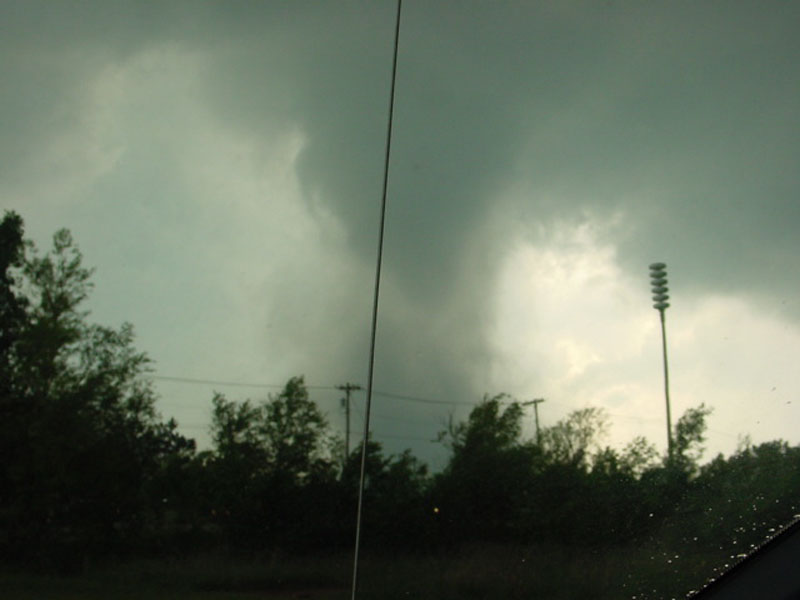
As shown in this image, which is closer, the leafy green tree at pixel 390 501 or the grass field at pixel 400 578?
the grass field at pixel 400 578

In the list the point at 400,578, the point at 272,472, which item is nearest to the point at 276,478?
the point at 272,472

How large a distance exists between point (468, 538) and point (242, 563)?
2.68 ft

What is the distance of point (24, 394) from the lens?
266 cm

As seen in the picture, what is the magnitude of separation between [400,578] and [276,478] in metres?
0.58

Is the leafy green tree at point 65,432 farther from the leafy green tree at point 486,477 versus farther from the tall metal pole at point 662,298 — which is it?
the tall metal pole at point 662,298

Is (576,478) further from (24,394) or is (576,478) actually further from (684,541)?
(24,394)

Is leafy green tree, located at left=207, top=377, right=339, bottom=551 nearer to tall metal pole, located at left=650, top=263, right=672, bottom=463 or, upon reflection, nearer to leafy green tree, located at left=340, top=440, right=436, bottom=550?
leafy green tree, located at left=340, top=440, right=436, bottom=550

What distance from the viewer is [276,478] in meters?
2.92

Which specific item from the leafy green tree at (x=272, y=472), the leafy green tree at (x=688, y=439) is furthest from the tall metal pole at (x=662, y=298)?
the leafy green tree at (x=272, y=472)

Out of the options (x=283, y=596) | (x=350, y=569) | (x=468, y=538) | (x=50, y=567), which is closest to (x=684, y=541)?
(x=468, y=538)

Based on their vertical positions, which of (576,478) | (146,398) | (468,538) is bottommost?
(468,538)

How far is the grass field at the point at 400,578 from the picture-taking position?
2.50 metres

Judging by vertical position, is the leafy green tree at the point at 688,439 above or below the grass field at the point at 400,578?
above

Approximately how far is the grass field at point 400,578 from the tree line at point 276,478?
0.05 m
